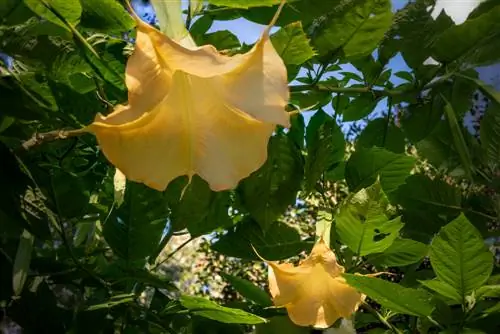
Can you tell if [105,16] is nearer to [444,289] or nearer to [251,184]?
[251,184]

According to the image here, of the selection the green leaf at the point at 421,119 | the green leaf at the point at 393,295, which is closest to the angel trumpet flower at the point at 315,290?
the green leaf at the point at 393,295

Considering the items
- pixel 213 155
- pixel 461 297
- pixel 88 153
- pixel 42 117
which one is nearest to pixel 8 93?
pixel 42 117

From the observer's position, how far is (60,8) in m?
0.45

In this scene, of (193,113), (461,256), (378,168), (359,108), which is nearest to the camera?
(193,113)

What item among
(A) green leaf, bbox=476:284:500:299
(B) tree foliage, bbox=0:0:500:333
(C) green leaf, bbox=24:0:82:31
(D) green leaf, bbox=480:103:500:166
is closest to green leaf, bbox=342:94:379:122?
(B) tree foliage, bbox=0:0:500:333

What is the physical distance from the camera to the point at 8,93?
17.6 inches

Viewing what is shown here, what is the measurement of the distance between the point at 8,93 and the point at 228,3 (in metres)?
→ 0.15

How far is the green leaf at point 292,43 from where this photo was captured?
508 millimetres

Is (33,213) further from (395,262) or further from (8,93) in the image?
(395,262)

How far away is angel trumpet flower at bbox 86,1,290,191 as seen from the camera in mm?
344

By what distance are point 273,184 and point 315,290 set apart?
10 cm

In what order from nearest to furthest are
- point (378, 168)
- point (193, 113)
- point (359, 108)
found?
point (193, 113) < point (378, 168) < point (359, 108)

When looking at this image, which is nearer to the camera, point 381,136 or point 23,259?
point 23,259

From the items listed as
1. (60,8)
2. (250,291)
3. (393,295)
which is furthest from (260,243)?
(60,8)
